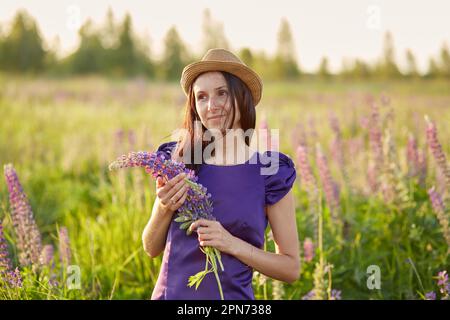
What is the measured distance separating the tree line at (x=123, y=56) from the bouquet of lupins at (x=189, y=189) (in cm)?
3356

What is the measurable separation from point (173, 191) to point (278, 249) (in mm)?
574

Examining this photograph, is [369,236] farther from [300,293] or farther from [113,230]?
[113,230]

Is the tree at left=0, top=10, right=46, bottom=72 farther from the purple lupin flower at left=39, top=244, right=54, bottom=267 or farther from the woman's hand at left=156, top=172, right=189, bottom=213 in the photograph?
the woman's hand at left=156, top=172, right=189, bottom=213

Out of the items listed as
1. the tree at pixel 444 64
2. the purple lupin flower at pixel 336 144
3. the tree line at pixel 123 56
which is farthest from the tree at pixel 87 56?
the purple lupin flower at pixel 336 144


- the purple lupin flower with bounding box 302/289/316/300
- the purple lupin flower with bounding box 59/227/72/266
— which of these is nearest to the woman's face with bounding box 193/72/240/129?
the purple lupin flower with bounding box 302/289/316/300

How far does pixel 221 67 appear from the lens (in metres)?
2.11

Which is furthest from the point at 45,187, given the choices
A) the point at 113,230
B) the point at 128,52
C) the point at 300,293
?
the point at 128,52

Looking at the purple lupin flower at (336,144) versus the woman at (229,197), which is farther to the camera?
the purple lupin flower at (336,144)

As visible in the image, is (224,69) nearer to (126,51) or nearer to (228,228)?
(228,228)

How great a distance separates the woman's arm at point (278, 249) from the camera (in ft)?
6.30

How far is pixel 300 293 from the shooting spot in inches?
127

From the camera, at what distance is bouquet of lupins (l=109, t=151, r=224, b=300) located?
5.60 feet

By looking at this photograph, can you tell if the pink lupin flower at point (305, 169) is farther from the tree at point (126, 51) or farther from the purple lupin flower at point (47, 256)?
the tree at point (126, 51)

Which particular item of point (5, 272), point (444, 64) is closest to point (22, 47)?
point (444, 64)
